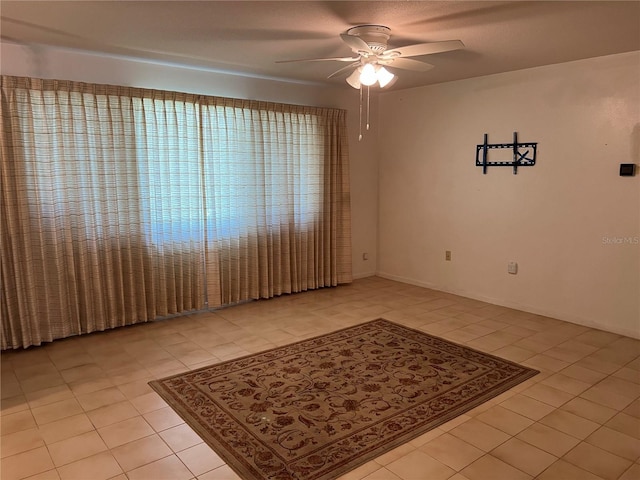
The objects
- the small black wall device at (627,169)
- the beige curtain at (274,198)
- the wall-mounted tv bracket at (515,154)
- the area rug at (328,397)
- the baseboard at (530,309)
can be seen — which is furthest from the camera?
the beige curtain at (274,198)

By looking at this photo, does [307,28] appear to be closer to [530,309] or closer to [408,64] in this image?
[408,64]

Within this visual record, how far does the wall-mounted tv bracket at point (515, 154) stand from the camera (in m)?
4.45

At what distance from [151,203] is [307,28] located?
218 centimetres

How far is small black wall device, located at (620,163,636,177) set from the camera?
12.4 ft

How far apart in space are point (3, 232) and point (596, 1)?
434 cm

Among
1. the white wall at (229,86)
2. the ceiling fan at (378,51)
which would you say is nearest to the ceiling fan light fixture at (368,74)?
the ceiling fan at (378,51)

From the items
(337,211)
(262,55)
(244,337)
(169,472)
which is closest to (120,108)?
(262,55)

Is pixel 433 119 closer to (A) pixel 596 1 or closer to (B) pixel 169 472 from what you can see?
(A) pixel 596 1

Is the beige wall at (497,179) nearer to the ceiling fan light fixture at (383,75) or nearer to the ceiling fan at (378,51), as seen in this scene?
the ceiling fan at (378,51)

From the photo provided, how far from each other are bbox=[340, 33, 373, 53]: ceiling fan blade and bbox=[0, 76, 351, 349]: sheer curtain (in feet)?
6.67

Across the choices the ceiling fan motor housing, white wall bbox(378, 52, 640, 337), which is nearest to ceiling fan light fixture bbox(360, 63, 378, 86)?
the ceiling fan motor housing

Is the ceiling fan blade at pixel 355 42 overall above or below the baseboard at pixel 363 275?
above

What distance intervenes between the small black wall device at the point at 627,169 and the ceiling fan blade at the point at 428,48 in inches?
79.3

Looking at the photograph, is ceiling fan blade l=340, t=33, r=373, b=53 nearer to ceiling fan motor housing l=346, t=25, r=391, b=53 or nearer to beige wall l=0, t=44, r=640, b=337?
ceiling fan motor housing l=346, t=25, r=391, b=53
